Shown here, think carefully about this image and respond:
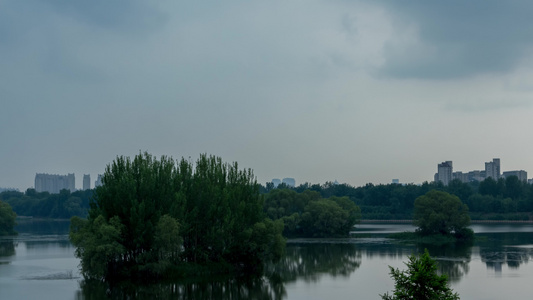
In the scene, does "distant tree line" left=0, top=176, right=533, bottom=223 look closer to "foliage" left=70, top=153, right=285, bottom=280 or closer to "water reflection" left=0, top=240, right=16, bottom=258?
A: "water reflection" left=0, top=240, right=16, bottom=258

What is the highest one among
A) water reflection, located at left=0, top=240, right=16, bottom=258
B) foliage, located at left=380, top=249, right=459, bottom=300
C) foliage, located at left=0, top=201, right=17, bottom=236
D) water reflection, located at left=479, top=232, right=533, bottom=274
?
foliage, located at left=380, top=249, right=459, bottom=300

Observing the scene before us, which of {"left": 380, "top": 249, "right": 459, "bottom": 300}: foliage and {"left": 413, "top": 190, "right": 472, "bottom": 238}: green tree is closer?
{"left": 380, "top": 249, "right": 459, "bottom": 300}: foliage

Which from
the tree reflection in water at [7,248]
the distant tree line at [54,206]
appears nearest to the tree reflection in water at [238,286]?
the tree reflection in water at [7,248]

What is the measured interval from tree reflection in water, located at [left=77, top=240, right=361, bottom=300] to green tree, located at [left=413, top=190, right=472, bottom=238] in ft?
62.1

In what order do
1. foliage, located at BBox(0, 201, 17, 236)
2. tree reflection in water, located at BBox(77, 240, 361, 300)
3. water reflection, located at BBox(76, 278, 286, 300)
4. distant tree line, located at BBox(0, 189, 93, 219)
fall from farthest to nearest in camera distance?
distant tree line, located at BBox(0, 189, 93, 219), foliage, located at BBox(0, 201, 17, 236), tree reflection in water, located at BBox(77, 240, 361, 300), water reflection, located at BBox(76, 278, 286, 300)

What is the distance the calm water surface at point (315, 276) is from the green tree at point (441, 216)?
4850 mm

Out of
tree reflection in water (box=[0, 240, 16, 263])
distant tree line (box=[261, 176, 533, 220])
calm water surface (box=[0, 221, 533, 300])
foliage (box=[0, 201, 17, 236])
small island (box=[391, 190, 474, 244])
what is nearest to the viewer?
calm water surface (box=[0, 221, 533, 300])

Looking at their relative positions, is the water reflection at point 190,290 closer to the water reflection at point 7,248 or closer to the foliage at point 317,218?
the water reflection at point 7,248

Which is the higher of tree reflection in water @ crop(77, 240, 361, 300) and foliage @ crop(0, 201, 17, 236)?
foliage @ crop(0, 201, 17, 236)

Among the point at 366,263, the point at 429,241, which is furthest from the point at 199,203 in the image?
the point at 429,241

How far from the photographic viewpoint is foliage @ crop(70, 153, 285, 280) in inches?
1351

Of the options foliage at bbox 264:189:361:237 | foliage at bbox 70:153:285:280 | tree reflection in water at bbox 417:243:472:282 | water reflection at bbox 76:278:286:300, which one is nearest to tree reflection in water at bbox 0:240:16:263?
foliage at bbox 70:153:285:280

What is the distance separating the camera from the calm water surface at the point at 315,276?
101 feet

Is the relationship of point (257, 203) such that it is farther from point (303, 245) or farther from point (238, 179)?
point (303, 245)
